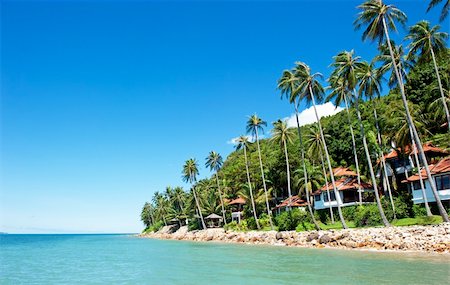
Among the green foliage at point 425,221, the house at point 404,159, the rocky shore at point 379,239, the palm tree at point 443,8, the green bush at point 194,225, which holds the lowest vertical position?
the rocky shore at point 379,239

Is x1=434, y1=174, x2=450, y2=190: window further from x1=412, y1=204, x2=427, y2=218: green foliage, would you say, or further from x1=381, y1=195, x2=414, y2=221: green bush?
x1=381, y1=195, x2=414, y2=221: green bush

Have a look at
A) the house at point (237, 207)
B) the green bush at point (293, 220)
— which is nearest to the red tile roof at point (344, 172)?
the green bush at point (293, 220)

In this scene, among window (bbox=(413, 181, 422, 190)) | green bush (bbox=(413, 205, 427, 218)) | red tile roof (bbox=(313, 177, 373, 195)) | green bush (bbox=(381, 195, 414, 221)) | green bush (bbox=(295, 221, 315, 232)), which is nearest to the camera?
green bush (bbox=(413, 205, 427, 218))

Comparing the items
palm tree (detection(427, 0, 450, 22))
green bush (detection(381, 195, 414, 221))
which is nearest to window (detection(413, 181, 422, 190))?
green bush (detection(381, 195, 414, 221))

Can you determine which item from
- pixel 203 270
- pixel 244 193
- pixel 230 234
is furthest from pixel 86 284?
pixel 244 193

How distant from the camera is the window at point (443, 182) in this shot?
3719 cm

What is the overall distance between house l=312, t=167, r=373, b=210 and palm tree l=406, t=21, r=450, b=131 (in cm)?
2056

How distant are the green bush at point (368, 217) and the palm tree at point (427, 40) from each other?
36.5 ft

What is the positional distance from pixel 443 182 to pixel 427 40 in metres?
14.7

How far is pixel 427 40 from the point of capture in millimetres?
32156

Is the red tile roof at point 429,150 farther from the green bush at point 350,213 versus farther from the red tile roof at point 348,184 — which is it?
the green bush at point 350,213

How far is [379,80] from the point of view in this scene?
40.0 metres

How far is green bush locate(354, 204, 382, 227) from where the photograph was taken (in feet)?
121

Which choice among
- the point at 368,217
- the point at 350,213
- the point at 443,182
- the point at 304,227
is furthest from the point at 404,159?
the point at 304,227
